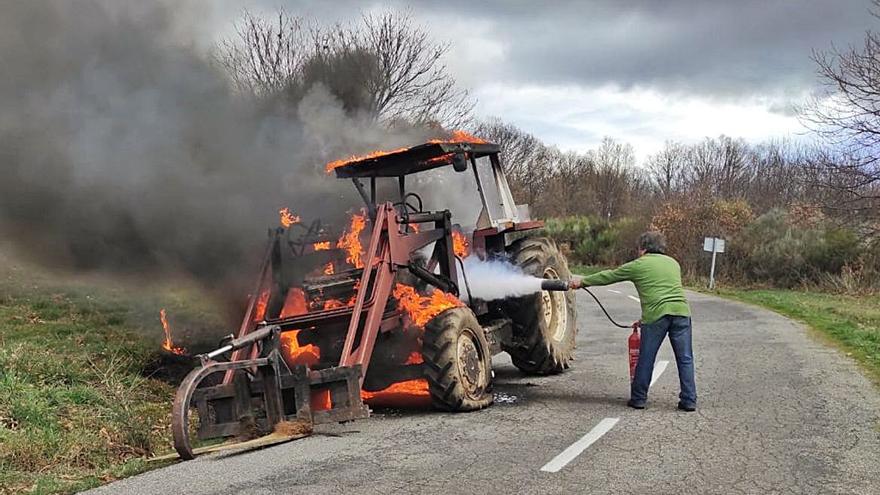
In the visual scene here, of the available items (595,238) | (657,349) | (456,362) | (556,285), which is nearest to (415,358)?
(456,362)

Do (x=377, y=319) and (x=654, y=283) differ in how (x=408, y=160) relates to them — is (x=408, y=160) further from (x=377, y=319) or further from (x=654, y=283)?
(x=654, y=283)

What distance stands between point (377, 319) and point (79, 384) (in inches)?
154

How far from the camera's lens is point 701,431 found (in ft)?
20.3

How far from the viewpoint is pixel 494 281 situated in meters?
8.52

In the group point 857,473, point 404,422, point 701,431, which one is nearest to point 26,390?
point 404,422

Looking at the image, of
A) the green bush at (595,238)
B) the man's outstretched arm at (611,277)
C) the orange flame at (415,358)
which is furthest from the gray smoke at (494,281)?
the green bush at (595,238)

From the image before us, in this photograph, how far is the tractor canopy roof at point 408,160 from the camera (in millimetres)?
7616

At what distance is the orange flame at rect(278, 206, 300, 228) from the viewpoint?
828 cm

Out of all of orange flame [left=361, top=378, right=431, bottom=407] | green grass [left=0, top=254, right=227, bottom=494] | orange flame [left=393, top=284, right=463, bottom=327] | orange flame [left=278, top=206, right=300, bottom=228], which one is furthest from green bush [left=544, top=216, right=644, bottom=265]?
orange flame [left=393, top=284, right=463, bottom=327]

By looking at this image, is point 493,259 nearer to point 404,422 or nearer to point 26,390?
point 404,422

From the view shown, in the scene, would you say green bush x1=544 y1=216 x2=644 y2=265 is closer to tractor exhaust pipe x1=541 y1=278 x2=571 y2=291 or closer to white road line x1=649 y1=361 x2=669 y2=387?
white road line x1=649 y1=361 x2=669 y2=387

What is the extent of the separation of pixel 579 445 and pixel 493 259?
342 centimetres

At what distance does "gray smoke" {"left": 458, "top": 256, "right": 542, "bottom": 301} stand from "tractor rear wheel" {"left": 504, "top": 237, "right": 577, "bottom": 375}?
0.81 feet

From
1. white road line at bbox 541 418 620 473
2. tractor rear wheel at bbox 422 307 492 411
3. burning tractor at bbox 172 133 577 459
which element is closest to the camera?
white road line at bbox 541 418 620 473
